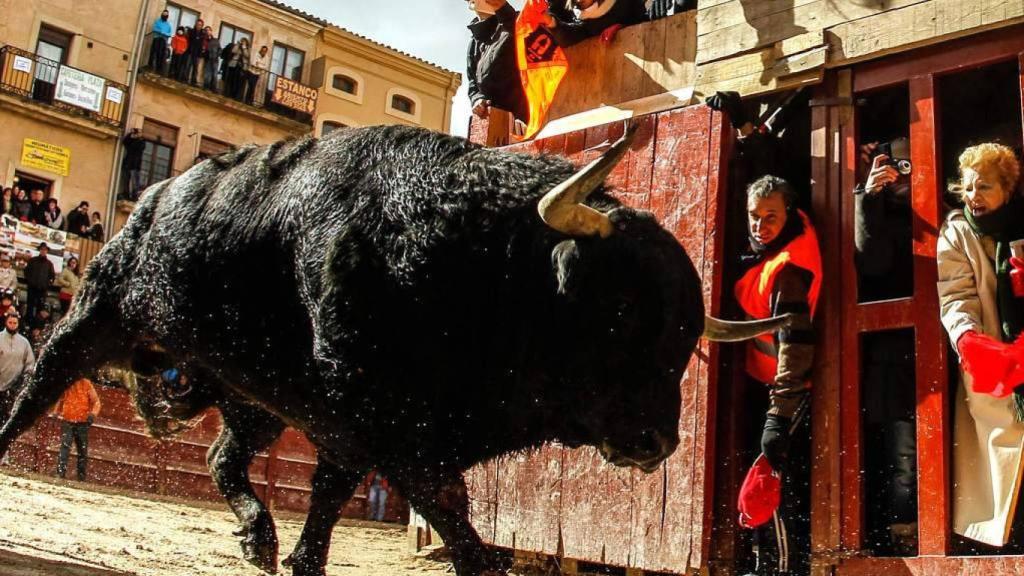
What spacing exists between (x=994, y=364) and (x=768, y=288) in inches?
46.9

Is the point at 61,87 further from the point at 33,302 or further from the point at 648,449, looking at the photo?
the point at 648,449

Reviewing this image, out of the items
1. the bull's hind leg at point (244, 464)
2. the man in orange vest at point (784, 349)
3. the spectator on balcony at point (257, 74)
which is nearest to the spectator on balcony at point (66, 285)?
the spectator on balcony at point (257, 74)

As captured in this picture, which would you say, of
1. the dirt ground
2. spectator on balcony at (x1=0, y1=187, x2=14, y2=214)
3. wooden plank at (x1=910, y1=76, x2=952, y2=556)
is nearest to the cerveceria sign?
spectator on balcony at (x1=0, y1=187, x2=14, y2=214)

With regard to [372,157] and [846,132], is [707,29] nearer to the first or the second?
[846,132]

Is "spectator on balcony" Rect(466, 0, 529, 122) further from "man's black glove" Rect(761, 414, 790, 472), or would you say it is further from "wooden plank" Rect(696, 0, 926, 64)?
"man's black glove" Rect(761, 414, 790, 472)

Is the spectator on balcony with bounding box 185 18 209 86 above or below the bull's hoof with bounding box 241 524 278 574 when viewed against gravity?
above

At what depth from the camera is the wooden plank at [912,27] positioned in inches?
203

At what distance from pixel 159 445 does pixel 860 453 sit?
11.6m

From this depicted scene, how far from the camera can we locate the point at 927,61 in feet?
17.9

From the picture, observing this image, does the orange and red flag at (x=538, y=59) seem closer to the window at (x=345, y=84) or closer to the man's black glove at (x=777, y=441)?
the man's black glove at (x=777, y=441)

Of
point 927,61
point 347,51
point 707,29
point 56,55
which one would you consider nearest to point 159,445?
point 707,29

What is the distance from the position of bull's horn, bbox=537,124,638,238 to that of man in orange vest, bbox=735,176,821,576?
1147 millimetres

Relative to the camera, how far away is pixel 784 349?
5281mm

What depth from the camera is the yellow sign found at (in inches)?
1071
